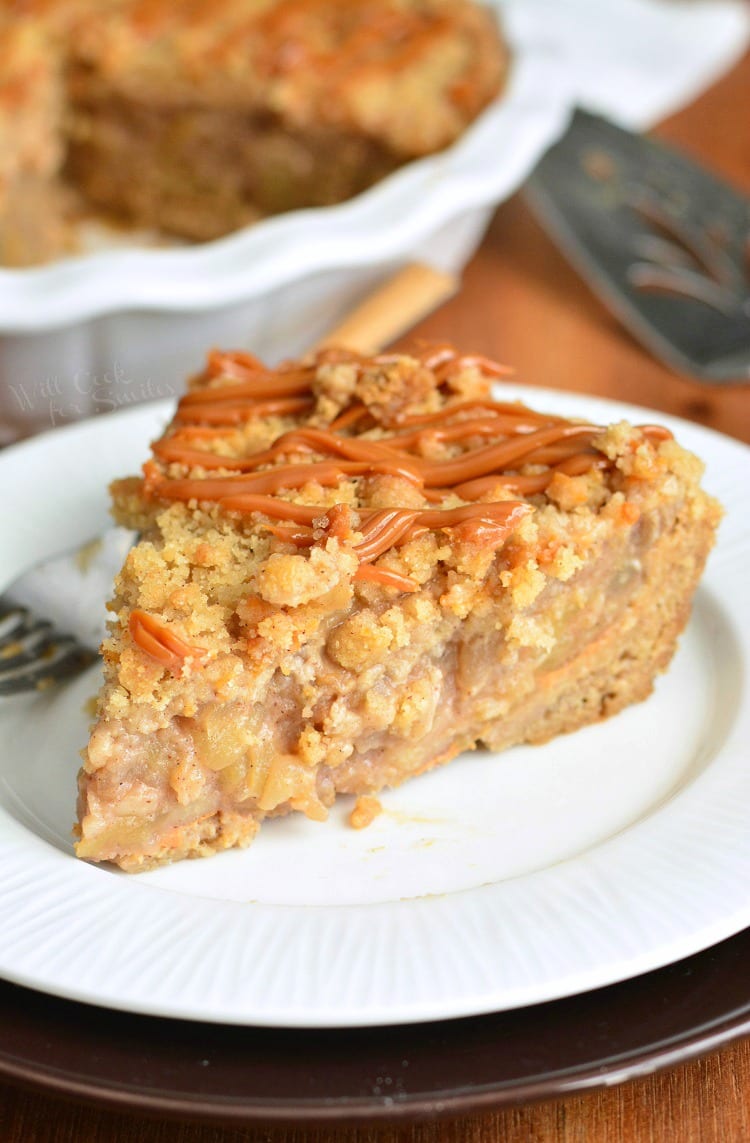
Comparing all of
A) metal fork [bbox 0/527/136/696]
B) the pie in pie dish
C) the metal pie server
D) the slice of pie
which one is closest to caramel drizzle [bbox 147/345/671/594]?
the slice of pie

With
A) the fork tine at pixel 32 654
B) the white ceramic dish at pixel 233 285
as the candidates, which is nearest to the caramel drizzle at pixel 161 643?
the fork tine at pixel 32 654

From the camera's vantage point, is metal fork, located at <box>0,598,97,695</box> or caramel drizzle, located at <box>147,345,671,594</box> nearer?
caramel drizzle, located at <box>147,345,671,594</box>

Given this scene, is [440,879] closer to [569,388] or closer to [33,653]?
[33,653]

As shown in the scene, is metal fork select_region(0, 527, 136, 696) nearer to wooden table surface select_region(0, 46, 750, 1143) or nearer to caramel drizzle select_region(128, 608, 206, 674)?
caramel drizzle select_region(128, 608, 206, 674)

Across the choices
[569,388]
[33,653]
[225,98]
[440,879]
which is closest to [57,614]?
[33,653]

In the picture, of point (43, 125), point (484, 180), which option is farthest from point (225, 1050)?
point (43, 125)
